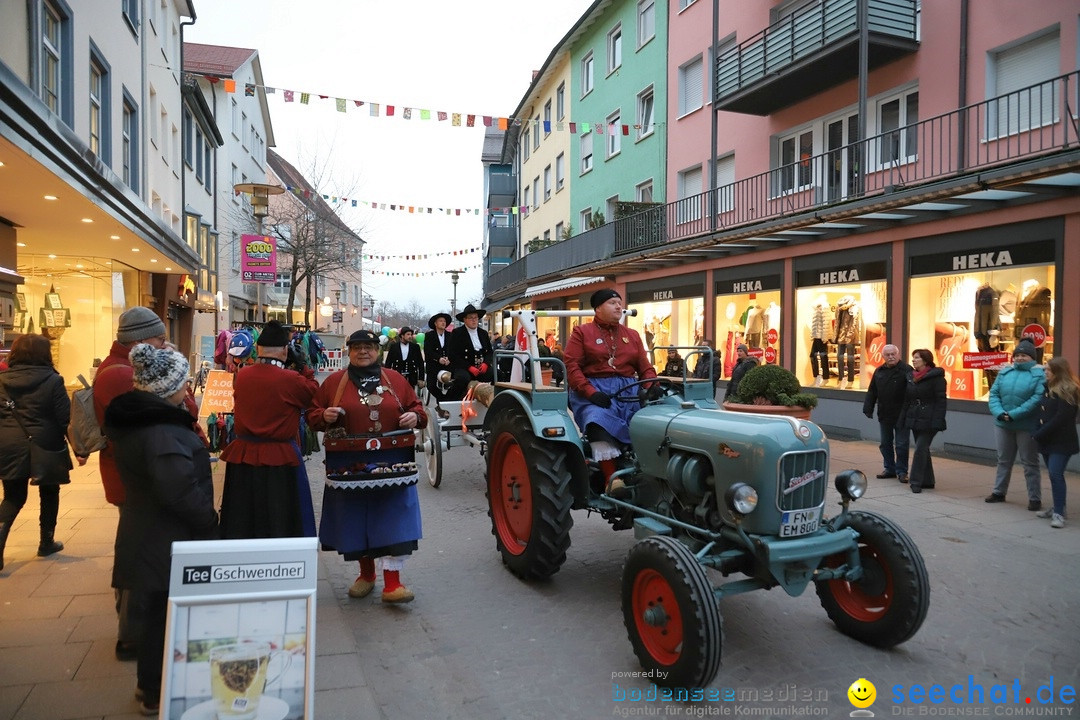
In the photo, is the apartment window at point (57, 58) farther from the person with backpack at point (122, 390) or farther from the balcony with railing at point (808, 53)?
the balcony with railing at point (808, 53)

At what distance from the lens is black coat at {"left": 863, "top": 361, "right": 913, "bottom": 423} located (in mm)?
8664

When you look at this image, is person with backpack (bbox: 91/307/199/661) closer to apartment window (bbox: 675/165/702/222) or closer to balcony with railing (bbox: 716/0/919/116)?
balcony with railing (bbox: 716/0/919/116)

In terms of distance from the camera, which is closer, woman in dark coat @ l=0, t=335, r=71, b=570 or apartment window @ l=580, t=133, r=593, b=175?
woman in dark coat @ l=0, t=335, r=71, b=570

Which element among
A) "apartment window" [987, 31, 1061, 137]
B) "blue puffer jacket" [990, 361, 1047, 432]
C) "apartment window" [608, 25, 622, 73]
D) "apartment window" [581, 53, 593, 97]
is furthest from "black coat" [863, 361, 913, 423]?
"apartment window" [581, 53, 593, 97]

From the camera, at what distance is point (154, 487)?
2.92 meters

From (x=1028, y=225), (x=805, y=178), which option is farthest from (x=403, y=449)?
(x=805, y=178)

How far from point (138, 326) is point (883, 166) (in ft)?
40.8

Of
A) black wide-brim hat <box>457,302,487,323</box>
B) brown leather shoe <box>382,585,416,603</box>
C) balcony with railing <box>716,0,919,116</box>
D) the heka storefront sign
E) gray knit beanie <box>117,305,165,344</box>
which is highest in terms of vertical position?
balcony with railing <box>716,0,919,116</box>

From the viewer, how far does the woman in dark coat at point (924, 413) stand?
8.05 metres

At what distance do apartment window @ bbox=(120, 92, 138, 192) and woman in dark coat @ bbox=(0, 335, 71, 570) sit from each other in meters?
10.7

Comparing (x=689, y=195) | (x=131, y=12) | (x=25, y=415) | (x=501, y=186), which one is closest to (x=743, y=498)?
(x=25, y=415)

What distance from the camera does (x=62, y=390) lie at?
5203 millimetres

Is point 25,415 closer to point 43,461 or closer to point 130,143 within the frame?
point 43,461

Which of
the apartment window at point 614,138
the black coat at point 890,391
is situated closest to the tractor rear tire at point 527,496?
the black coat at point 890,391
